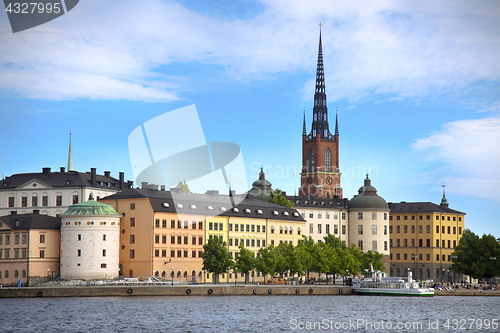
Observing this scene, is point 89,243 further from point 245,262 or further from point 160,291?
point 245,262

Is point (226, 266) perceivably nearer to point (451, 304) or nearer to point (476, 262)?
point (451, 304)

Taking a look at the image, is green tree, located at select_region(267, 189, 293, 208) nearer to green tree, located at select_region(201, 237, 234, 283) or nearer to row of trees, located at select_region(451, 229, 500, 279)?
row of trees, located at select_region(451, 229, 500, 279)

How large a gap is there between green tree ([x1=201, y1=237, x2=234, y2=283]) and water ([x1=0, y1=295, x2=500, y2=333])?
46.5 ft

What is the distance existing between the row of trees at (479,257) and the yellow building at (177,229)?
1368 inches

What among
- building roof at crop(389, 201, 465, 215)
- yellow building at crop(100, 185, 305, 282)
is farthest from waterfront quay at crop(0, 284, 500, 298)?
building roof at crop(389, 201, 465, 215)

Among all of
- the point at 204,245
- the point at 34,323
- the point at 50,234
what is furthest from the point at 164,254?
the point at 34,323

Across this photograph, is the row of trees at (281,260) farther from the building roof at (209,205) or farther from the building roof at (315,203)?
the building roof at (315,203)

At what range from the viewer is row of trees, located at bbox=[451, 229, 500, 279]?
461ft

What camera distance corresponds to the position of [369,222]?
171625mm

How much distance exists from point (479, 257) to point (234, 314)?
240 feet

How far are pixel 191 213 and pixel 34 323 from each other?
60689 mm

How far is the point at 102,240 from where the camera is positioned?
120 meters

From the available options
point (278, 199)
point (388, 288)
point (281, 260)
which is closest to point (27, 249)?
point (281, 260)

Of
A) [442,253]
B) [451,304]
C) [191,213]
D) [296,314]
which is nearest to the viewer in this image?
[296,314]
